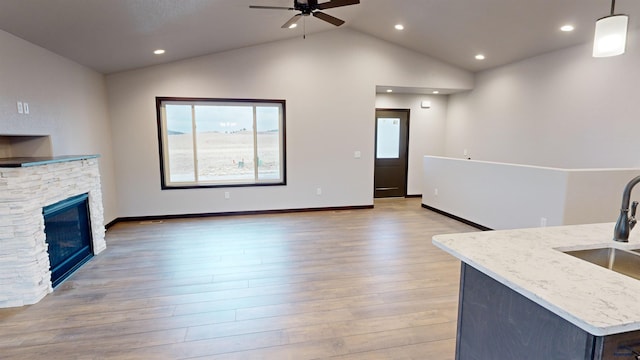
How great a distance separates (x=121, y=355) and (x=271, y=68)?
4.80 meters

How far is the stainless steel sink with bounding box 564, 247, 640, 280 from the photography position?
59.0 inches

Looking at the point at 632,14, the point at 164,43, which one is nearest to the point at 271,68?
the point at 164,43

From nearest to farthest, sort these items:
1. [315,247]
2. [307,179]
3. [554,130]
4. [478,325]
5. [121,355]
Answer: [478,325] → [121,355] → [315,247] → [554,130] → [307,179]

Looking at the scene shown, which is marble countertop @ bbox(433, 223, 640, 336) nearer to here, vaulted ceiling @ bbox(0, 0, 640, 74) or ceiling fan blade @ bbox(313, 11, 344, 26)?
ceiling fan blade @ bbox(313, 11, 344, 26)

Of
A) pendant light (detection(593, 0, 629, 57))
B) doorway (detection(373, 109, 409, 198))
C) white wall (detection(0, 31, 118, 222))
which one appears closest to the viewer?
pendant light (detection(593, 0, 629, 57))

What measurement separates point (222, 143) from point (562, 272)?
548 cm

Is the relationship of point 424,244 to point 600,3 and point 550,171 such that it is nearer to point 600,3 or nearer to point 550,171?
point 550,171

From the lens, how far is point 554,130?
5117mm

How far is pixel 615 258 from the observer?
5.12 feet

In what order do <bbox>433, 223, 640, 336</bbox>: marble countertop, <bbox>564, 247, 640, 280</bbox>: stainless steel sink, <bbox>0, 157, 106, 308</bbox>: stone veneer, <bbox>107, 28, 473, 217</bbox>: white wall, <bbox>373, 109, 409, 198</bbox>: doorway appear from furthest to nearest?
1. <bbox>373, 109, 409, 198</bbox>: doorway
2. <bbox>107, 28, 473, 217</bbox>: white wall
3. <bbox>0, 157, 106, 308</bbox>: stone veneer
4. <bbox>564, 247, 640, 280</bbox>: stainless steel sink
5. <bbox>433, 223, 640, 336</bbox>: marble countertop

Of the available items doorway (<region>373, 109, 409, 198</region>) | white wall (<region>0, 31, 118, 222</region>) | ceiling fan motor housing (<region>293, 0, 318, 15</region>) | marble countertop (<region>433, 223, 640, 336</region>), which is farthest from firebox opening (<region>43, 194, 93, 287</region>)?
doorway (<region>373, 109, 409, 198</region>)

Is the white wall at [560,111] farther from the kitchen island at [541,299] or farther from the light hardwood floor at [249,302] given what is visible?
the kitchen island at [541,299]

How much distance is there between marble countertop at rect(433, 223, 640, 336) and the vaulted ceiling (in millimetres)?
3515

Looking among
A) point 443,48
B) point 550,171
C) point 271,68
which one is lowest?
point 550,171
